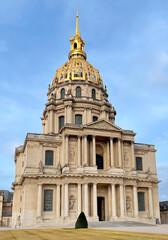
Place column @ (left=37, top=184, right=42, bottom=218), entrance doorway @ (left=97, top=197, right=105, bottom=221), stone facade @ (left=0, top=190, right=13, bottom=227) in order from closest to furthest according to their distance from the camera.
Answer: column @ (left=37, top=184, right=42, bottom=218) → entrance doorway @ (left=97, top=197, right=105, bottom=221) → stone facade @ (left=0, top=190, right=13, bottom=227)

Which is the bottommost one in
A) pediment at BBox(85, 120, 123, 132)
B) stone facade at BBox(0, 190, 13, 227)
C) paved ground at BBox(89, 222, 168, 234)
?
stone facade at BBox(0, 190, 13, 227)

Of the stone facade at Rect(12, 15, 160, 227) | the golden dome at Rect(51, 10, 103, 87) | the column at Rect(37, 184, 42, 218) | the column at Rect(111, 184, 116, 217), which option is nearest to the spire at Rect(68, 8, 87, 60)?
the golden dome at Rect(51, 10, 103, 87)

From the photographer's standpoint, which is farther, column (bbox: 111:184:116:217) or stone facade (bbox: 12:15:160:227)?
column (bbox: 111:184:116:217)

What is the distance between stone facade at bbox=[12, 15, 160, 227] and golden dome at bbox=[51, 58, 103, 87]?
9.54 metres

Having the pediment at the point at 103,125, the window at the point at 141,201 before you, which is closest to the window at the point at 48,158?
the pediment at the point at 103,125

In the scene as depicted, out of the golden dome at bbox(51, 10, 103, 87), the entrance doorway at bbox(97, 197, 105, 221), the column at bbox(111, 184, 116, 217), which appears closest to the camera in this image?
the column at bbox(111, 184, 116, 217)

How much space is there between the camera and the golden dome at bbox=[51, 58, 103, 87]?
5484 cm

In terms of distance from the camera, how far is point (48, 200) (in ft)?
129

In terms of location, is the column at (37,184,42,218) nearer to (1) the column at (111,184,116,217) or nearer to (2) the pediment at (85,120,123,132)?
(1) the column at (111,184,116,217)

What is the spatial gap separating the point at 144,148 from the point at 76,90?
1706 cm

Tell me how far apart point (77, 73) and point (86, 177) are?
23909mm

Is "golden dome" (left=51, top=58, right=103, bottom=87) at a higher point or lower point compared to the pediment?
higher

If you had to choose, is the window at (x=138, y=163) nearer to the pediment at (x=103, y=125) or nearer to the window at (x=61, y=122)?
the pediment at (x=103, y=125)

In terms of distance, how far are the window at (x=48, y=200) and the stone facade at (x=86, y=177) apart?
5.4 inches
